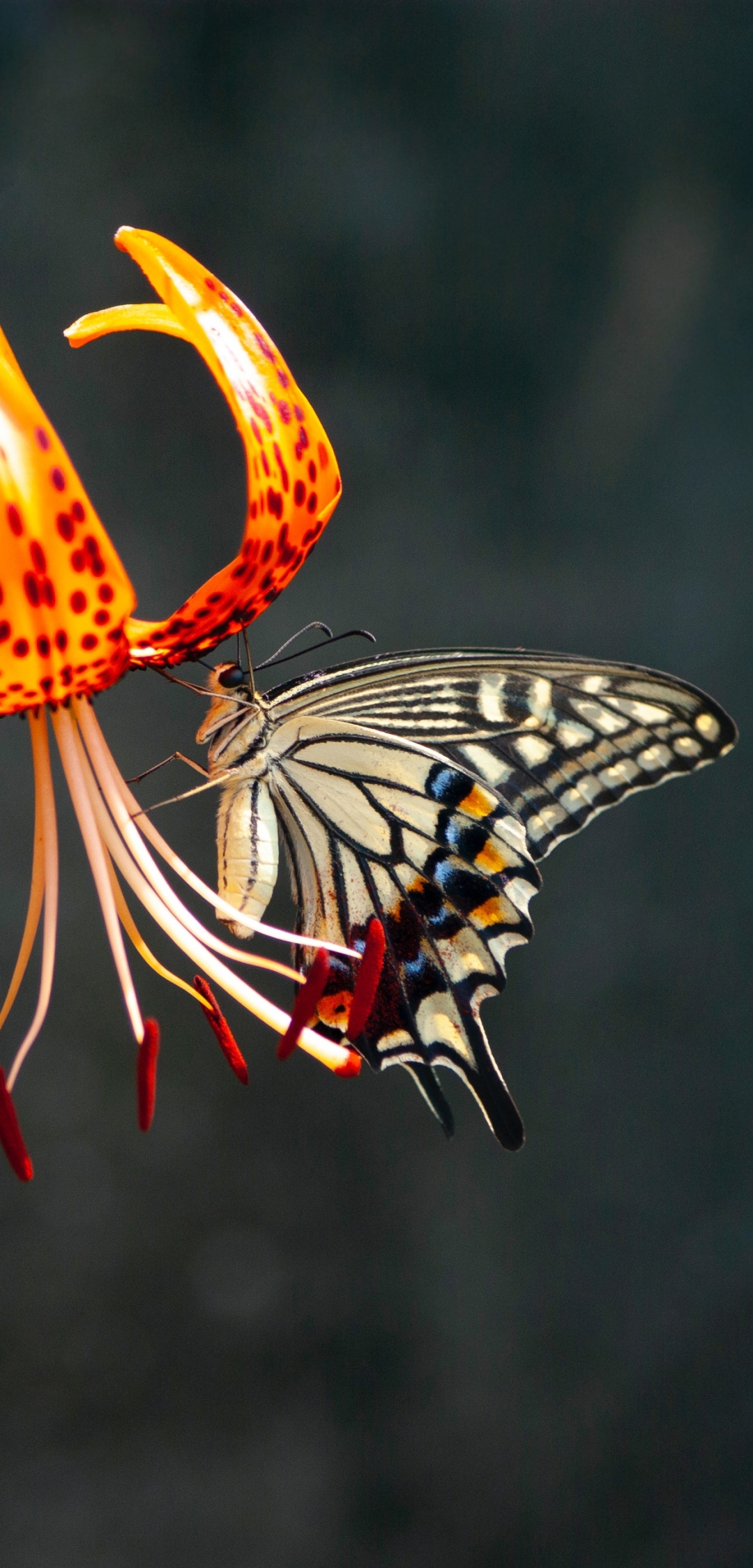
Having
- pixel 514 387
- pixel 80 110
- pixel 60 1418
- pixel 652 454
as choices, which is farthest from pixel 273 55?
pixel 60 1418

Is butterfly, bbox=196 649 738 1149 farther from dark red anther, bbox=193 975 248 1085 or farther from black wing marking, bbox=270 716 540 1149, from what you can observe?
dark red anther, bbox=193 975 248 1085

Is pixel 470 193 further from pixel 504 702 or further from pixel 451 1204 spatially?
pixel 451 1204

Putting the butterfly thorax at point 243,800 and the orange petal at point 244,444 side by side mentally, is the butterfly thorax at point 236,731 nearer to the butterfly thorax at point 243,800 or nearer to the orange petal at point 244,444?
the butterfly thorax at point 243,800

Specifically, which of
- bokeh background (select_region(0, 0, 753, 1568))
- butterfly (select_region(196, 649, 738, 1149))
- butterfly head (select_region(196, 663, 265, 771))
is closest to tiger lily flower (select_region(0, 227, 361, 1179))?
butterfly head (select_region(196, 663, 265, 771))

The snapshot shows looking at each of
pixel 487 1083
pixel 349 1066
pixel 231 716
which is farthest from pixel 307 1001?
pixel 487 1083

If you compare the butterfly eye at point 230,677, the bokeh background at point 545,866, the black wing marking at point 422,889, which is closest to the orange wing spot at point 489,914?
the black wing marking at point 422,889

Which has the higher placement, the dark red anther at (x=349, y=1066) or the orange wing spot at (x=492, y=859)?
the orange wing spot at (x=492, y=859)

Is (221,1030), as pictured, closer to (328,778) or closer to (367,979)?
(367,979)
